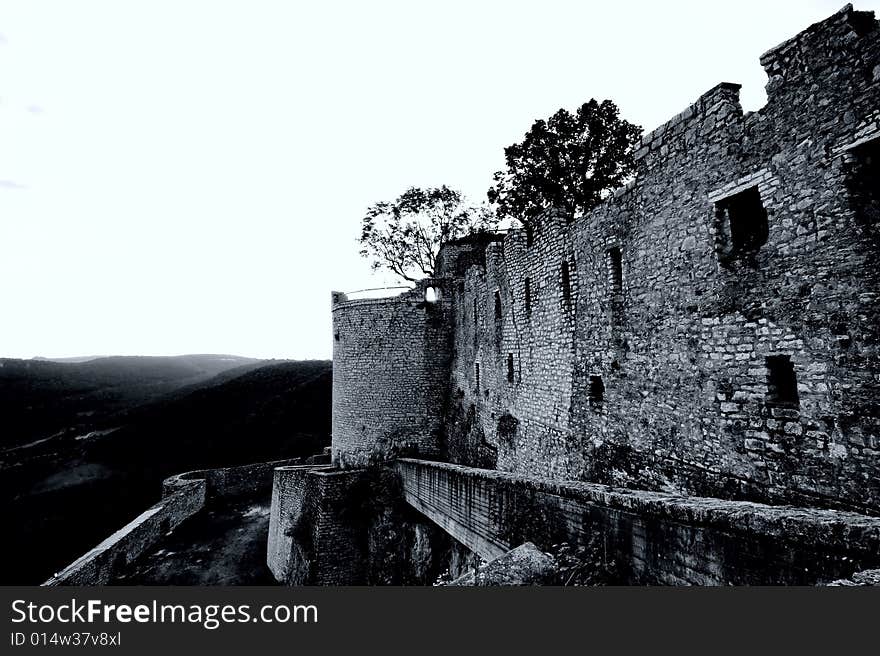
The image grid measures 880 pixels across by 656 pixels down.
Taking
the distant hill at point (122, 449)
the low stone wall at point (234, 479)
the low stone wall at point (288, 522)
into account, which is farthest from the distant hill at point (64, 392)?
the low stone wall at point (288, 522)

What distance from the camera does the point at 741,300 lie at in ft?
16.5

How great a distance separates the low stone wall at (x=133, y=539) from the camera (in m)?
14.5

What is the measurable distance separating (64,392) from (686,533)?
7566cm

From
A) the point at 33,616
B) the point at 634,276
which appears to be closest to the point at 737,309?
the point at 634,276

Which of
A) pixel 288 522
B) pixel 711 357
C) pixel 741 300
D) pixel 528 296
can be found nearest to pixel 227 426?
pixel 288 522

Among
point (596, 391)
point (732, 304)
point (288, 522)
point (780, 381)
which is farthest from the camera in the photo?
point (288, 522)

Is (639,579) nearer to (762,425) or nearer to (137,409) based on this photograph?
(762,425)

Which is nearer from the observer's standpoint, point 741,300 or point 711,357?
point 741,300

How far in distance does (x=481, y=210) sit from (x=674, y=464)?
14.4 meters

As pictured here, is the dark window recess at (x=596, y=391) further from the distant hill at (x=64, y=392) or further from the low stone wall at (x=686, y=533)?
the distant hill at (x=64, y=392)

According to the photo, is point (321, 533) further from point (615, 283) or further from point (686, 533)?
point (686, 533)

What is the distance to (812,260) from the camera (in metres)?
4.29

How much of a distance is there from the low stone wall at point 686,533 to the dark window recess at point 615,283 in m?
3.19

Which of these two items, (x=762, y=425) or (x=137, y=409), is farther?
(x=137, y=409)
